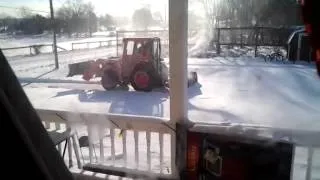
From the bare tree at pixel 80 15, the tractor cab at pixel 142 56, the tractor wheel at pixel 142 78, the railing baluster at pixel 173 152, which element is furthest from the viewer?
the tractor wheel at pixel 142 78

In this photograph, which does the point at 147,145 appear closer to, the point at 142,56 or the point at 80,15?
the point at 80,15

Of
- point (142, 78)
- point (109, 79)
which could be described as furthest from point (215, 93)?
point (109, 79)

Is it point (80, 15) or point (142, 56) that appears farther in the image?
point (142, 56)

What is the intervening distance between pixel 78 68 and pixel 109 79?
0.70 meters

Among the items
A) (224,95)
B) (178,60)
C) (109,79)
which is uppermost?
(178,60)

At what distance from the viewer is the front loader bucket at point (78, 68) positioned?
5.51 m

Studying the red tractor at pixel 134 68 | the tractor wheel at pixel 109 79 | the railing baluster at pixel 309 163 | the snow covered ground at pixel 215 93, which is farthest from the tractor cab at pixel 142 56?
the railing baluster at pixel 309 163

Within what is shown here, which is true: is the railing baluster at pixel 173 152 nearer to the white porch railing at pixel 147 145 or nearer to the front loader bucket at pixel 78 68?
the white porch railing at pixel 147 145

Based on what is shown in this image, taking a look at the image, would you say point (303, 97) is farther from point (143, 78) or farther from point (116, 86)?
point (116, 86)

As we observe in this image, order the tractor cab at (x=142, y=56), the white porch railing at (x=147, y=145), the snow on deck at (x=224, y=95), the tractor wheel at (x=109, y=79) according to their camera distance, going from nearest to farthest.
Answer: the white porch railing at (x=147, y=145)
the snow on deck at (x=224, y=95)
the tractor cab at (x=142, y=56)
the tractor wheel at (x=109, y=79)

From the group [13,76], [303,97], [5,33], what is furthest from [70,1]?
[303,97]

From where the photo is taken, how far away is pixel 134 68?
5.25m

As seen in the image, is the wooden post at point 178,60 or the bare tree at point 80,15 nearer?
the wooden post at point 178,60

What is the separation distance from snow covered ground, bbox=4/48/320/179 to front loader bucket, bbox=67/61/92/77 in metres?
0.13
